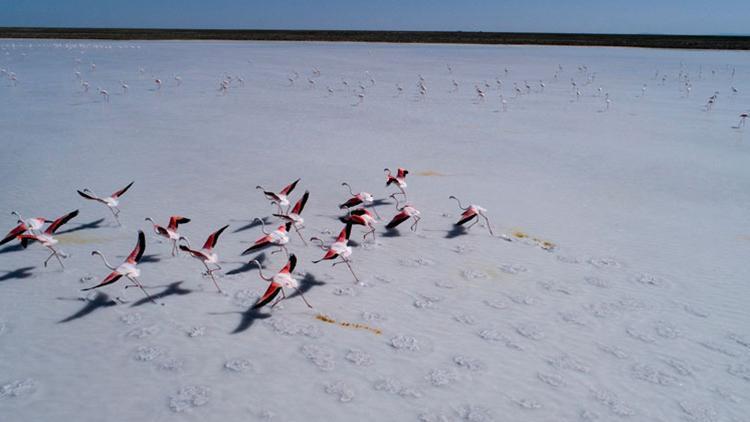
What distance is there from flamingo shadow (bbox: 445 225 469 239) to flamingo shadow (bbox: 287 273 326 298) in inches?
97.6

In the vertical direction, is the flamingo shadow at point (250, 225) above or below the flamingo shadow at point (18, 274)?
above

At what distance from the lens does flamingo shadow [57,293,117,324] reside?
17.9 ft

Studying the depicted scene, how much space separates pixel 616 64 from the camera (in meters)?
40.1

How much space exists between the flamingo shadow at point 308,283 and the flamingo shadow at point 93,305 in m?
2.16

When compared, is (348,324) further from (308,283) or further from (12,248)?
(12,248)

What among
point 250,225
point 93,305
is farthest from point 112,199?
point 93,305

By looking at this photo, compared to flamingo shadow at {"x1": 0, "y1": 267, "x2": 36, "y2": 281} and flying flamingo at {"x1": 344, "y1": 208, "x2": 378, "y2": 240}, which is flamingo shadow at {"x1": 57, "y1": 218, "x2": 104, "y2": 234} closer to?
flamingo shadow at {"x1": 0, "y1": 267, "x2": 36, "y2": 281}

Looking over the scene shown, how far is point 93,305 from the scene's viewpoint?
222 inches

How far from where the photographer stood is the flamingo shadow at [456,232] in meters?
7.88

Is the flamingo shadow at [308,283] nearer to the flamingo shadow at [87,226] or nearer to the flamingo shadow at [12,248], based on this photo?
the flamingo shadow at [87,226]

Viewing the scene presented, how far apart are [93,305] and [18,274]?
1.53m

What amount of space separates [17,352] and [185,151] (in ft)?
27.6

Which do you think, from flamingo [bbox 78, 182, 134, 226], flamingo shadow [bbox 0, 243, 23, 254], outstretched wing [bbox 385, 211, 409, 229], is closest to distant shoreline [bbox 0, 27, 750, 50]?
outstretched wing [bbox 385, 211, 409, 229]

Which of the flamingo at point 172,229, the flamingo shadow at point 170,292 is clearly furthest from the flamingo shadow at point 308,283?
the flamingo at point 172,229
